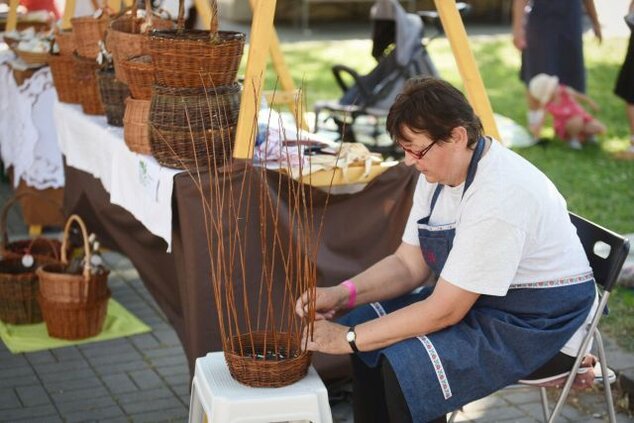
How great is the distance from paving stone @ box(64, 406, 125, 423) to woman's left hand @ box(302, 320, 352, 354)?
1.30 metres

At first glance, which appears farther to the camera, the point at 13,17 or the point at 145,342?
the point at 13,17

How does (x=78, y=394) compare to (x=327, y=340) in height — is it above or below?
below

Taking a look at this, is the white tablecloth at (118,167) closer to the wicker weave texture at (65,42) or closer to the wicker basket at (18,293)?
the wicker weave texture at (65,42)

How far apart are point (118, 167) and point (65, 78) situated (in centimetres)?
105

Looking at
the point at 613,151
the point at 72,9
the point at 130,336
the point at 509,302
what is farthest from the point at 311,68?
the point at 509,302

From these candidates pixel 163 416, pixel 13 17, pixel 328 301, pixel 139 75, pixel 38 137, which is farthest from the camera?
pixel 13 17

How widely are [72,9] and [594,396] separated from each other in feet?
11.4

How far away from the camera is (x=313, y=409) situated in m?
2.64

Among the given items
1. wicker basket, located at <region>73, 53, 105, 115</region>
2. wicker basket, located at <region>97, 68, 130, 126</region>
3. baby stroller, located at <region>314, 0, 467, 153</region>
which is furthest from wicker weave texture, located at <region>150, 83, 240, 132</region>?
baby stroller, located at <region>314, 0, 467, 153</region>

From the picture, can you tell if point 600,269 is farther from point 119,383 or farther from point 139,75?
point 119,383

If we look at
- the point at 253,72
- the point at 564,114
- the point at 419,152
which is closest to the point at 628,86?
the point at 564,114

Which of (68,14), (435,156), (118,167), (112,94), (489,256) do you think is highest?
(68,14)

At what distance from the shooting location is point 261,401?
2592mm

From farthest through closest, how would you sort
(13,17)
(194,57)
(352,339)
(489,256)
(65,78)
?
(13,17) → (65,78) → (194,57) → (352,339) → (489,256)
